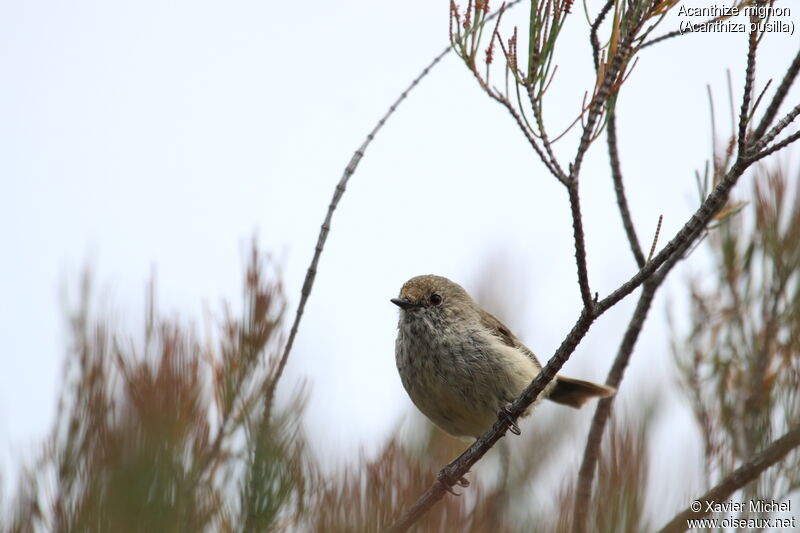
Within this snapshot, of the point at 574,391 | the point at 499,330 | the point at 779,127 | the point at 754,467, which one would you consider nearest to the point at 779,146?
the point at 779,127

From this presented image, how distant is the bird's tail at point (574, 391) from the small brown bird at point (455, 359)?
105mm

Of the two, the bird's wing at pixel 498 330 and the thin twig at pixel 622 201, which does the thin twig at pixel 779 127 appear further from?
the bird's wing at pixel 498 330

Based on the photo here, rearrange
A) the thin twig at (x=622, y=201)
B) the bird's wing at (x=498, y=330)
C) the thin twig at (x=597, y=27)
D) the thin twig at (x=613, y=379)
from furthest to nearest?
the bird's wing at (x=498, y=330), the thin twig at (x=622, y=201), the thin twig at (x=613, y=379), the thin twig at (x=597, y=27)

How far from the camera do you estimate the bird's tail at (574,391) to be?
4891 millimetres

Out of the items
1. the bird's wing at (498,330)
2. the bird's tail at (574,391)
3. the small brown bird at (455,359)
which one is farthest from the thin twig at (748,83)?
the bird's tail at (574,391)

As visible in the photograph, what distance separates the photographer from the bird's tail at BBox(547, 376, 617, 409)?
4.89 metres

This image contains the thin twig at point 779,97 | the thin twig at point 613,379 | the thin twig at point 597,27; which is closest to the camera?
the thin twig at point 597,27

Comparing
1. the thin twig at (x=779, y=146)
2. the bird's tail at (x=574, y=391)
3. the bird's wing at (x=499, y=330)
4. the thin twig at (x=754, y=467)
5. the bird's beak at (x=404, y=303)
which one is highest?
the thin twig at (x=779, y=146)

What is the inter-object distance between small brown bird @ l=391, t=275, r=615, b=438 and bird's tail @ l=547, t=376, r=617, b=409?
10 centimetres

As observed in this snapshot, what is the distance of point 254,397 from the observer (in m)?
1.89

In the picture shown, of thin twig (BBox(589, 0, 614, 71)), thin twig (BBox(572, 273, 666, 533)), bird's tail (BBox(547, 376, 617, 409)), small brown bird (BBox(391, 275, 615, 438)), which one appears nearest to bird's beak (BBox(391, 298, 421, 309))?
small brown bird (BBox(391, 275, 615, 438))

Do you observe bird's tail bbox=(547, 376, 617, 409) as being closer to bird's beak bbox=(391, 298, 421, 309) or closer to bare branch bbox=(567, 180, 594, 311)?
bird's beak bbox=(391, 298, 421, 309)

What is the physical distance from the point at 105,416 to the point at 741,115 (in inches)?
68.5

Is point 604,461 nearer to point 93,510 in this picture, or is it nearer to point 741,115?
point 741,115
